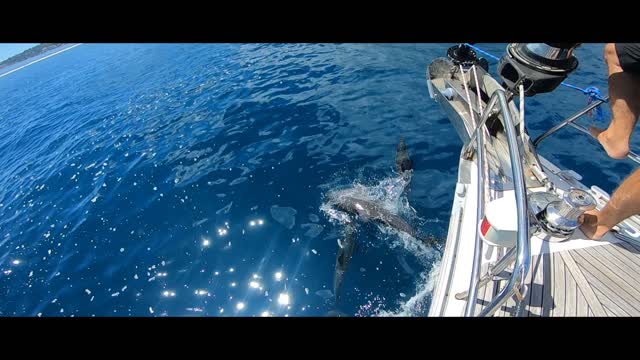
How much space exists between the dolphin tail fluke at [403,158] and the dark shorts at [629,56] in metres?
4.55

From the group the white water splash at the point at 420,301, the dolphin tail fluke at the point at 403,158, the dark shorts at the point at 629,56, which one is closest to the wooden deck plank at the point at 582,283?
the dark shorts at the point at 629,56

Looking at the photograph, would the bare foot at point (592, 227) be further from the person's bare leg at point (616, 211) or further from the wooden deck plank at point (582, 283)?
the wooden deck plank at point (582, 283)

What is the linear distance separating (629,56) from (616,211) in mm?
1549

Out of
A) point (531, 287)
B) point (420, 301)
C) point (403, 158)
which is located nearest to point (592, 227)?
point (531, 287)

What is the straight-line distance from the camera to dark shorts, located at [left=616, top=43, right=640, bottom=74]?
2704 mm

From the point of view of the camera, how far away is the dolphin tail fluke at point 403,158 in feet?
24.0

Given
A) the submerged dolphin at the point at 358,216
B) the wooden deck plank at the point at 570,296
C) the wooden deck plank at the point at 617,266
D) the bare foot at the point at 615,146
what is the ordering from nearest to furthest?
the wooden deck plank at the point at 570,296, the wooden deck plank at the point at 617,266, the bare foot at the point at 615,146, the submerged dolphin at the point at 358,216

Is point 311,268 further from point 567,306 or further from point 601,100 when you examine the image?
point 601,100

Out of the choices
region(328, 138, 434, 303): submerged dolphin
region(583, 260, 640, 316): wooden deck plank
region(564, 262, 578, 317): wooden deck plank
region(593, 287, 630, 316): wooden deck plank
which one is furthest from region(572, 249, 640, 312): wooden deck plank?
region(328, 138, 434, 303): submerged dolphin

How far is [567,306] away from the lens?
2.84 meters
